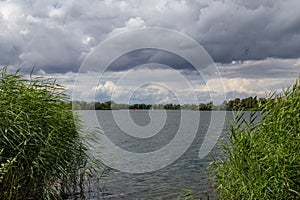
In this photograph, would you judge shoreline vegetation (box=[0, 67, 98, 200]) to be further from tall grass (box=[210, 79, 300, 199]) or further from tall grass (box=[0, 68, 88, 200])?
tall grass (box=[210, 79, 300, 199])

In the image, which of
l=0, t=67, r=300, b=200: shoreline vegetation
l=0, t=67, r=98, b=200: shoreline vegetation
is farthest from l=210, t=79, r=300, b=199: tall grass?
l=0, t=67, r=98, b=200: shoreline vegetation

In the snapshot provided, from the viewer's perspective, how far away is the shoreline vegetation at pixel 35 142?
22.3 feet

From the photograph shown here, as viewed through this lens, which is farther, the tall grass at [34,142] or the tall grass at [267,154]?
the tall grass at [34,142]

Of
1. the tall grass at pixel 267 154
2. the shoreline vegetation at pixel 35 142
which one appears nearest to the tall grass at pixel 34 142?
the shoreline vegetation at pixel 35 142

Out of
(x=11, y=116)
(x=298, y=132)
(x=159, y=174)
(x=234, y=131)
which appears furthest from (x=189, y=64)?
(x=11, y=116)

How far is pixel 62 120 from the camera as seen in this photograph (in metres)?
8.22

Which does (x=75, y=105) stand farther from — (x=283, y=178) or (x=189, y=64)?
(x=283, y=178)

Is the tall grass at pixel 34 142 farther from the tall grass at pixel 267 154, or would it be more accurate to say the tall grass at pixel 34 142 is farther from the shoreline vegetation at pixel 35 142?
the tall grass at pixel 267 154

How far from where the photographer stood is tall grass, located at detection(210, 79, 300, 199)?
6078mm

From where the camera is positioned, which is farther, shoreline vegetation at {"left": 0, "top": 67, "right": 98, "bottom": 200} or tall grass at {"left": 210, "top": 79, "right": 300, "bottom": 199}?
shoreline vegetation at {"left": 0, "top": 67, "right": 98, "bottom": 200}

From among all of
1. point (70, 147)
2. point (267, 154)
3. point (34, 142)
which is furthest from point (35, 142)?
point (267, 154)

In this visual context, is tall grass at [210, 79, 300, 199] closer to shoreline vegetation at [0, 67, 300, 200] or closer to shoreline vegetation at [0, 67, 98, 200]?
shoreline vegetation at [0, 67, 300, 200]

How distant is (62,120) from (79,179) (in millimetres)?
2226

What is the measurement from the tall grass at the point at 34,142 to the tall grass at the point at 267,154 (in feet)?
12.0
